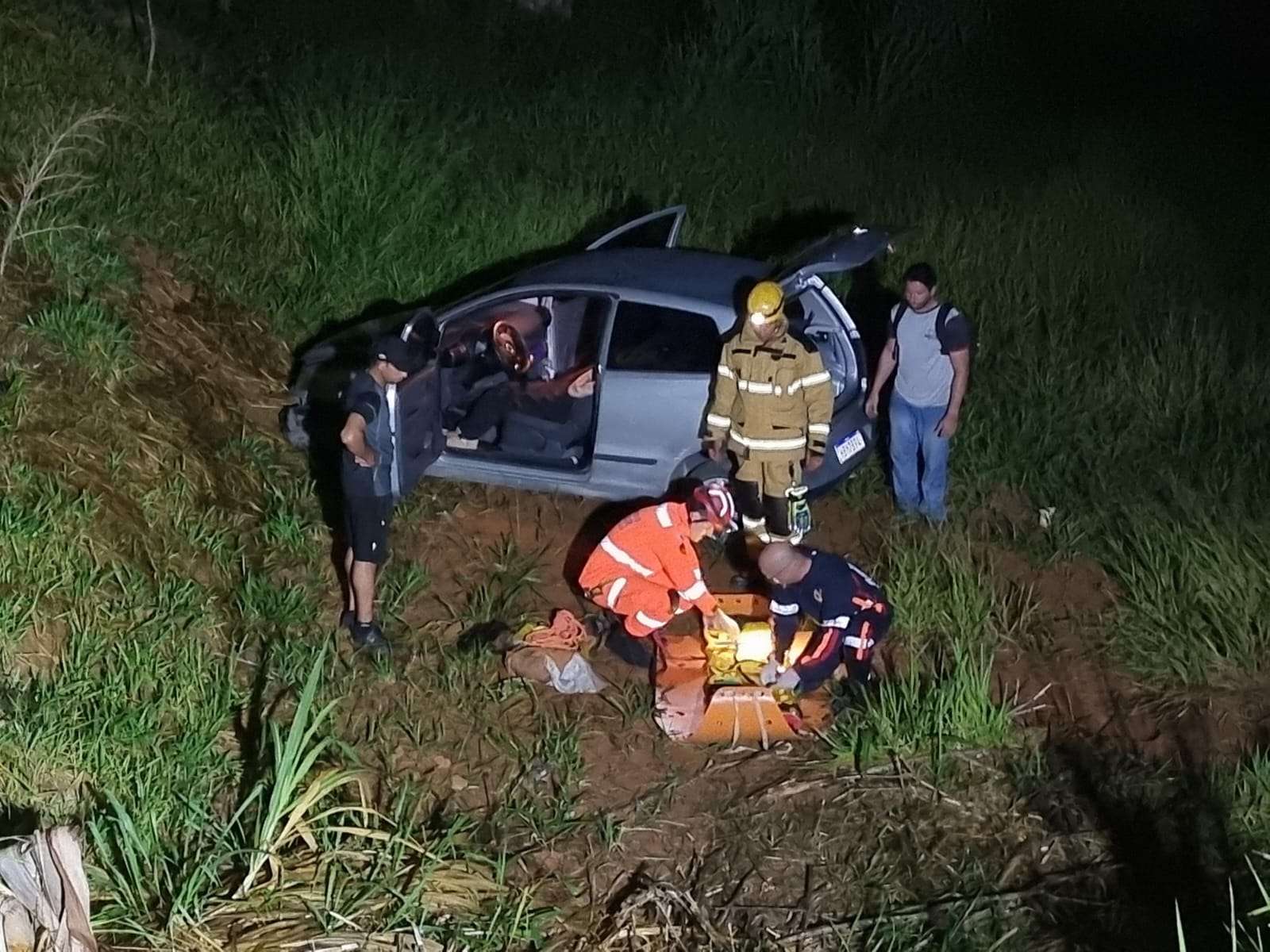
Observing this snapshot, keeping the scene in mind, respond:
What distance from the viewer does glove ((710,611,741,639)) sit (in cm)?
613

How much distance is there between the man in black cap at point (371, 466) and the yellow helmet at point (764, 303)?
1.54 metres

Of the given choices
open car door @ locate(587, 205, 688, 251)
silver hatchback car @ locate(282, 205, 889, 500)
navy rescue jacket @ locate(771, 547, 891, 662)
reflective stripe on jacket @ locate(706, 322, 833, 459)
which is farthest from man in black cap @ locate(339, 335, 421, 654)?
open car door @ locate(587, 205, 688, 251)

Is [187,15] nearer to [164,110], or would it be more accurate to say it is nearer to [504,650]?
[164,110]

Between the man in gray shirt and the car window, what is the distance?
944 millimetres

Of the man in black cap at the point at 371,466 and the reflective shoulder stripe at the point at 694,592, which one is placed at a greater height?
the man in black cap at the point at 371,466

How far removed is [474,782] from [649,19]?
12368 millimetres

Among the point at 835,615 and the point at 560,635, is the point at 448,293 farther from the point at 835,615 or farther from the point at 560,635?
the point at 835,615

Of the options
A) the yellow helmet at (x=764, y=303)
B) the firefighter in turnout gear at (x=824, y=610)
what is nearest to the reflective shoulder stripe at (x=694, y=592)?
the firefighter in turnout gear at (x=824, y=610)

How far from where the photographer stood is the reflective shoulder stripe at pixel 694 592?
6047mm

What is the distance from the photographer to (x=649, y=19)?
15953mm

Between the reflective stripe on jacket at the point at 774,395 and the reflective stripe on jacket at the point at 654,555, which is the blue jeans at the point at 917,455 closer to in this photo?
the reflective stripe on jacket at the point at 774,395

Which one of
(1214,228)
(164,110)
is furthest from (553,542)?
(1214,228)

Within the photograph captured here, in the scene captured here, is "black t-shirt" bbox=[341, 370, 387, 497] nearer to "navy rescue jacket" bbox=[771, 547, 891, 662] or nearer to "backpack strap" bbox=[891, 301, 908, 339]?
"navy rescue jacket" bbox=[771, 547, 891, 662]

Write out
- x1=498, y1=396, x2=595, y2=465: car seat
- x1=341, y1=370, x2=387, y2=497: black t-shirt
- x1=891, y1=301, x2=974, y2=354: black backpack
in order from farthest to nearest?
x1=498, y1=396, x2=595, y2=465: car seat → x1=891, y1=301, x2=974, y2=354: black backpack → x1=341, y1=370, x2=387, y2=497: black t-shirt
